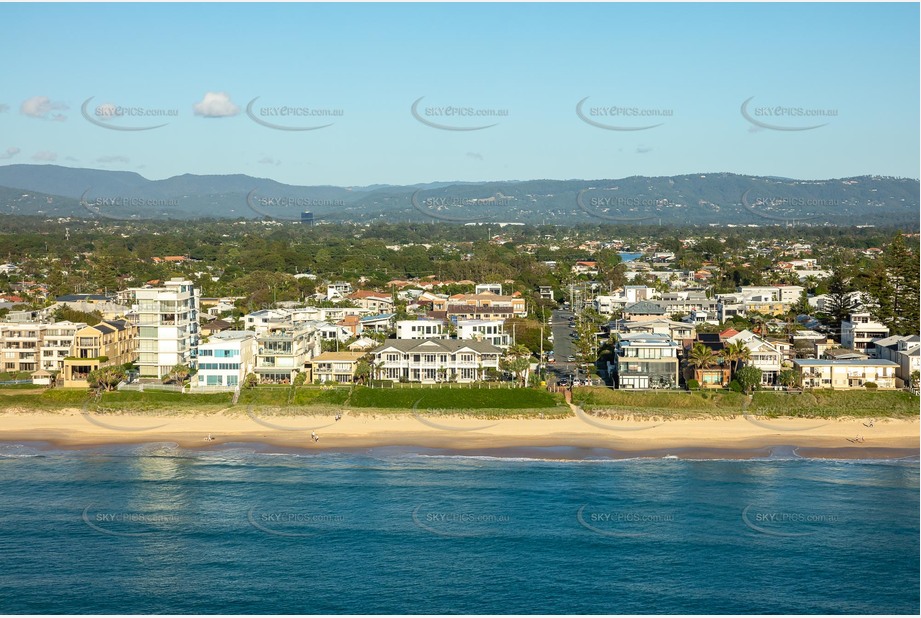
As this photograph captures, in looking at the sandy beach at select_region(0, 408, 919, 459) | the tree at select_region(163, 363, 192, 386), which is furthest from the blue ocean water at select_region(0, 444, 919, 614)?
the tree at select_region(163, 363, 192, 386)

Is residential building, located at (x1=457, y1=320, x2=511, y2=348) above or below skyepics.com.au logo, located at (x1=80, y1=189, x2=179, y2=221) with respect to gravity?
below

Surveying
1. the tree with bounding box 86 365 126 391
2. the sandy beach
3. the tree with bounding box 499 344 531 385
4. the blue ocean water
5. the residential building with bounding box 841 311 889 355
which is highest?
the residential building with bounding box 841 311 889 355

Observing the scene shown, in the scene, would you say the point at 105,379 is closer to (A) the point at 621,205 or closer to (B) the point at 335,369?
(B) the point at 335,369

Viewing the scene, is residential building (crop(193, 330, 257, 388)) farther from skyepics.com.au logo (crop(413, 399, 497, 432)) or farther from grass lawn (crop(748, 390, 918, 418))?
grass lawn (crop(748, 390, 918, 418))

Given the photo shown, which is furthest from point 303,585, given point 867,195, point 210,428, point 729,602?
point 867,195

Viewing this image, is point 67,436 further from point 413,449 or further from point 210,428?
point 413,449

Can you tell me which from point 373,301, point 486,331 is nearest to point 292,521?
point 486,331
